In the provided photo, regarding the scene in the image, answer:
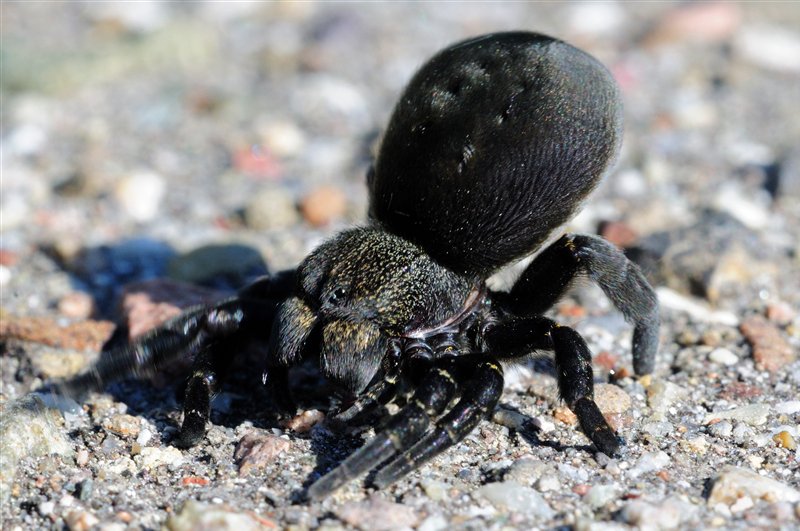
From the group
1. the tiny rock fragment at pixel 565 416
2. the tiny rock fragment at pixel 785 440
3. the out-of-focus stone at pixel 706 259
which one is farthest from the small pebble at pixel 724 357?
the tiny rock fragment at pixel 565 416

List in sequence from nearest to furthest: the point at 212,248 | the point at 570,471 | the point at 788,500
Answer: the point at 788,500 → the point at 570,471 → the point at 212,248

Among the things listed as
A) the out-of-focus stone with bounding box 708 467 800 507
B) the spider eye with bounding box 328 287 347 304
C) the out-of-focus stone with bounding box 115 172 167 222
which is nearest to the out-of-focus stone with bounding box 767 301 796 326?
the out-of-focus stone with bounding box 708 467 800 507

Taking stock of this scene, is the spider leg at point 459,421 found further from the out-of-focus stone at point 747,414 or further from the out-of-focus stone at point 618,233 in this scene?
the out-of-focus stone at point 618,233

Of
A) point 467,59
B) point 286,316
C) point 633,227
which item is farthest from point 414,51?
point 286,316

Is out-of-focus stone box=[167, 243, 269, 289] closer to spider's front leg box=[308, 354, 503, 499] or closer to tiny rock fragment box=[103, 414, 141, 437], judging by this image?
tiny rock fragment box=[103, 414, 141, 437]

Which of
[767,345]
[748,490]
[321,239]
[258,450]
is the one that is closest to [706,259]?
[767,345]

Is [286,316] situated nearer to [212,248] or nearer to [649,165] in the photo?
[212,248]

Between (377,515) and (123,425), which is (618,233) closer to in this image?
(377,515)
